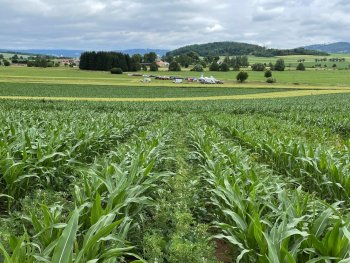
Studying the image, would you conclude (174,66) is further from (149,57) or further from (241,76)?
(241,76)

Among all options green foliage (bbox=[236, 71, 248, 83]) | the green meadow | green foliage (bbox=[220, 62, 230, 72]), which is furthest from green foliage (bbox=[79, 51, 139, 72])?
the green meadow

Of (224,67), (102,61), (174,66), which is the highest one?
(102,61)

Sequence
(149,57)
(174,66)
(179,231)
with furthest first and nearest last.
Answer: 1. (149,57)
2. (174,66)
3. (179,231)

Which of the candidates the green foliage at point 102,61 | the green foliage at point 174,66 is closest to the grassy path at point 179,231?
the green foliage at point 102,61

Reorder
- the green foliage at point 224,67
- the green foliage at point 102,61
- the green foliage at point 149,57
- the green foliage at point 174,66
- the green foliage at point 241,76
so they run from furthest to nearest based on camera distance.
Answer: the green foliage at point 149,57 → the green foliage at point 224,67 → the green foliage at point 174,66 → the green foliage at point 102,61 → the green foliage at point 241,76

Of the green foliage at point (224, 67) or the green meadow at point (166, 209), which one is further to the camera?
the green foliage at point (224, 67)

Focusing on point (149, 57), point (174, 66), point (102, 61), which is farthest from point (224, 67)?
point (149, 57)

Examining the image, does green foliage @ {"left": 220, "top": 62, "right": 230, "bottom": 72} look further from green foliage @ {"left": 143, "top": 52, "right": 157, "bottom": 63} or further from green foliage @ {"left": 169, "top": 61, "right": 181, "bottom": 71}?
green foliage @ {"left": 143, "top": 52, "right": 157, "bottom": 63}

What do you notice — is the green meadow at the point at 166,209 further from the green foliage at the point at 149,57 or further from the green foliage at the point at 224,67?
the green foliage at the point at 149,57

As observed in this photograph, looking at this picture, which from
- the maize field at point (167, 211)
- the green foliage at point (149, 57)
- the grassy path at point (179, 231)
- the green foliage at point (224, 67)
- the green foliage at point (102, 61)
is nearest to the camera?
the maize field at point (167, 211)

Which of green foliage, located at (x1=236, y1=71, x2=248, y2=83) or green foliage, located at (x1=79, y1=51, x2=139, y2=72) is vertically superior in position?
green foliage, located at (x1=79, y1=51, x2=139, y2=72)

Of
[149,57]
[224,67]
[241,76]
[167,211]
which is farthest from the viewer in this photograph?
[149,57]

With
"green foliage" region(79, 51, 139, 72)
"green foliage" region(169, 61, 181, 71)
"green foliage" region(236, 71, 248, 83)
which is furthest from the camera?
"green foliage" region(169, 61, 181, 71)

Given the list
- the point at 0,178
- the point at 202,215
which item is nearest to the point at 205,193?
the point at 202,215
